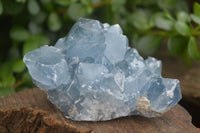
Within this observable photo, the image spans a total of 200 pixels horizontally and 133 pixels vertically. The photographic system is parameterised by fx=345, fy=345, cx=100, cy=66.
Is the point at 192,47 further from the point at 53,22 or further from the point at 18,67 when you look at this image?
the point at 18,67

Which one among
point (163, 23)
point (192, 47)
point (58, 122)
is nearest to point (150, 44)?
point (163, 23)

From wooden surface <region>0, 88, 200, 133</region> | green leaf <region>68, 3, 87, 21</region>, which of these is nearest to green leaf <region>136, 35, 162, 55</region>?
green leaf <region>68, 3, 87, 21</region>

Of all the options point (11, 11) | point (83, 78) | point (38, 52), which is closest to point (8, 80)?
point (11, 11)

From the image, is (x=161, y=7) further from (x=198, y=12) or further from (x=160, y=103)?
(x=160, y=103)

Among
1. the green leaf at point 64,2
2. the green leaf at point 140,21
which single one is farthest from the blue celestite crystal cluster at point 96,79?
the green leaf at point 140,21

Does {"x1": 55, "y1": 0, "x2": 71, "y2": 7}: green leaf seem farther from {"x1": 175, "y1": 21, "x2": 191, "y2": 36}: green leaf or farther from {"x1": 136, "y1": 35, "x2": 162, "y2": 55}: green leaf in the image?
{"x1": 175, "y1": 21, "x2": 191, "y2": 36}: green leaf

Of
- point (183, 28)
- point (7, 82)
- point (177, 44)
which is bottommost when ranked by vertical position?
point (7, 82)
